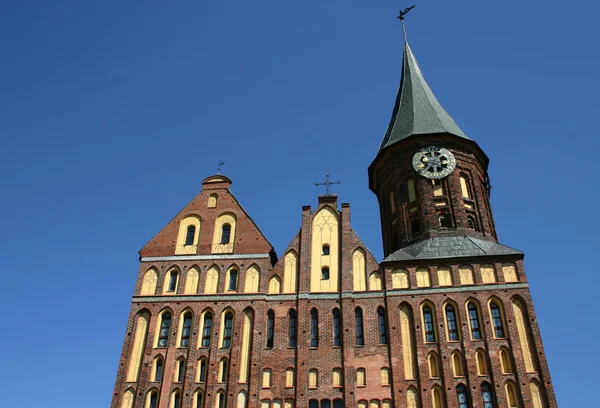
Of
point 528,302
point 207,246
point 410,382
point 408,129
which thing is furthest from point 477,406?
point 408,129

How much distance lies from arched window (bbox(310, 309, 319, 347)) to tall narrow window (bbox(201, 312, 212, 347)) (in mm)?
4341

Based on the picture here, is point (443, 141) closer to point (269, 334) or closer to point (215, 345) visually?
point (269, 334)

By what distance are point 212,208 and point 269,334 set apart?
737 centimetres

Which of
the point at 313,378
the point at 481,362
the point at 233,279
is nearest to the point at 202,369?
the point at 233,279

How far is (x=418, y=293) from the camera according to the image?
24.9 meters

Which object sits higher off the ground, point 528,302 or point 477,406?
point 528,302

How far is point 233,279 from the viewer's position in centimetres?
2641

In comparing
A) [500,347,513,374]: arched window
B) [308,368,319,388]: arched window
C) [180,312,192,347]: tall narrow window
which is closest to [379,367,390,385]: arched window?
[308,368,319,388]: arched window

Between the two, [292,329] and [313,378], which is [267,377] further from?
[292,329]

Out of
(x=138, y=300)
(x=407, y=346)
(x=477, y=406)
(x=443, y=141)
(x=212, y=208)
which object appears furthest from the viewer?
(x=443, y=141)

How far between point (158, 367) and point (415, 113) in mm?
19724

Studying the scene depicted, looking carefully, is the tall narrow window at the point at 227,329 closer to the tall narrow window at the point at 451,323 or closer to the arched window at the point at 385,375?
the arched window at the point at 385,375

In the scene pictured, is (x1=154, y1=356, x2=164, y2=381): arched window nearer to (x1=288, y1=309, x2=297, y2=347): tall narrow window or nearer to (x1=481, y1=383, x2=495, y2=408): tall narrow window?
(x1=288, y1=309, x2=297, y2=347): tall narrow window

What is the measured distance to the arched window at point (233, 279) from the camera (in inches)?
1030
